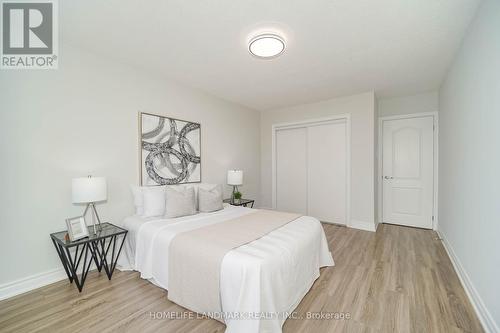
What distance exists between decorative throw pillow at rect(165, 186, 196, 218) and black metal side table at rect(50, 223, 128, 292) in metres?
0.51

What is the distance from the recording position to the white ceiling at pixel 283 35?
66.2 inches

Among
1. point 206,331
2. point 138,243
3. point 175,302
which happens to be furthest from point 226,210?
point 206,331

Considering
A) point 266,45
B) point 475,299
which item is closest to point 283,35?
point 266,45

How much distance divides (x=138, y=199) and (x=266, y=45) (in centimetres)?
230

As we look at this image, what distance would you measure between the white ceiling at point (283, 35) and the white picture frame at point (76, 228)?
180 centimetres

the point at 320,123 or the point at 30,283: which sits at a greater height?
the point at 320,123

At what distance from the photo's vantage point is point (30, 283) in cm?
195

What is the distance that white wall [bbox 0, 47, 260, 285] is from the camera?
6.11 feet

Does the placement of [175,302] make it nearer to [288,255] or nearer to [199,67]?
[288,255]

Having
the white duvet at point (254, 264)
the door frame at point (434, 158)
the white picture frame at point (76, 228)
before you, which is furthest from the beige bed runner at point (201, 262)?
the door frame at point (434, 158)

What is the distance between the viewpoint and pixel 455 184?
2424 millimetres

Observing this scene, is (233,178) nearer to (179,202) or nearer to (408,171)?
(179,202)

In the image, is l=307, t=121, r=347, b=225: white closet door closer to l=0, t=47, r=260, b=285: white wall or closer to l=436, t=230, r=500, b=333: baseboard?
l=436, t=230, r=500, b=333: baseboard

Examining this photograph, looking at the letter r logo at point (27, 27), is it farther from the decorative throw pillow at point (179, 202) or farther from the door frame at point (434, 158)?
the door frame at point (434, 158)
